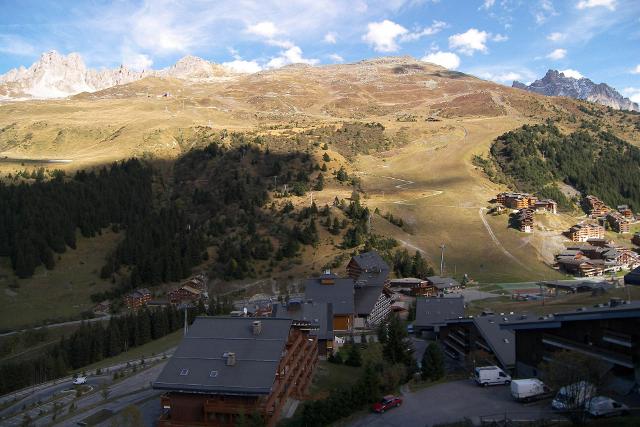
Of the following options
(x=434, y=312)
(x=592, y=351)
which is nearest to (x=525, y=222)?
(x=434, y=312)

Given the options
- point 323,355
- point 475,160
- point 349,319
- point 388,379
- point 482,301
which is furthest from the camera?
point 475,160

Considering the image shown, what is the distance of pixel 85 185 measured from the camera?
120 metres

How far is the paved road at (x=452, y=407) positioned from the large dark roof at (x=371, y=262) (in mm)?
46834

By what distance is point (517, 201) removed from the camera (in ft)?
377

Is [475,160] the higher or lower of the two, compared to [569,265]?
higher

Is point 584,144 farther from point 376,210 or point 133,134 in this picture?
point 133,134

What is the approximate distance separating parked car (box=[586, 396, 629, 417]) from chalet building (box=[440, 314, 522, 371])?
1076 centimetres

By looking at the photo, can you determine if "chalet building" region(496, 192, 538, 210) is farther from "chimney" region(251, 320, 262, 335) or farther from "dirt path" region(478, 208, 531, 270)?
"chimney" region(251, 320, 262, 335)

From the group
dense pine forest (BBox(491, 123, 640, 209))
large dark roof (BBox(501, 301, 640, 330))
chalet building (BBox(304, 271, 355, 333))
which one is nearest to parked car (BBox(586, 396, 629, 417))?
large dark roof (BBox(501, 301, 640, 330))

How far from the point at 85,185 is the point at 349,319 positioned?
85773mm

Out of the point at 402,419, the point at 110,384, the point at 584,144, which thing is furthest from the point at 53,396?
the point at 584,144

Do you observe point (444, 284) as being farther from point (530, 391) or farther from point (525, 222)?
point (530, 391)

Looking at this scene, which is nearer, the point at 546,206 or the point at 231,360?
the point at 231,360

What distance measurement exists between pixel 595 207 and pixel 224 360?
118 meters
